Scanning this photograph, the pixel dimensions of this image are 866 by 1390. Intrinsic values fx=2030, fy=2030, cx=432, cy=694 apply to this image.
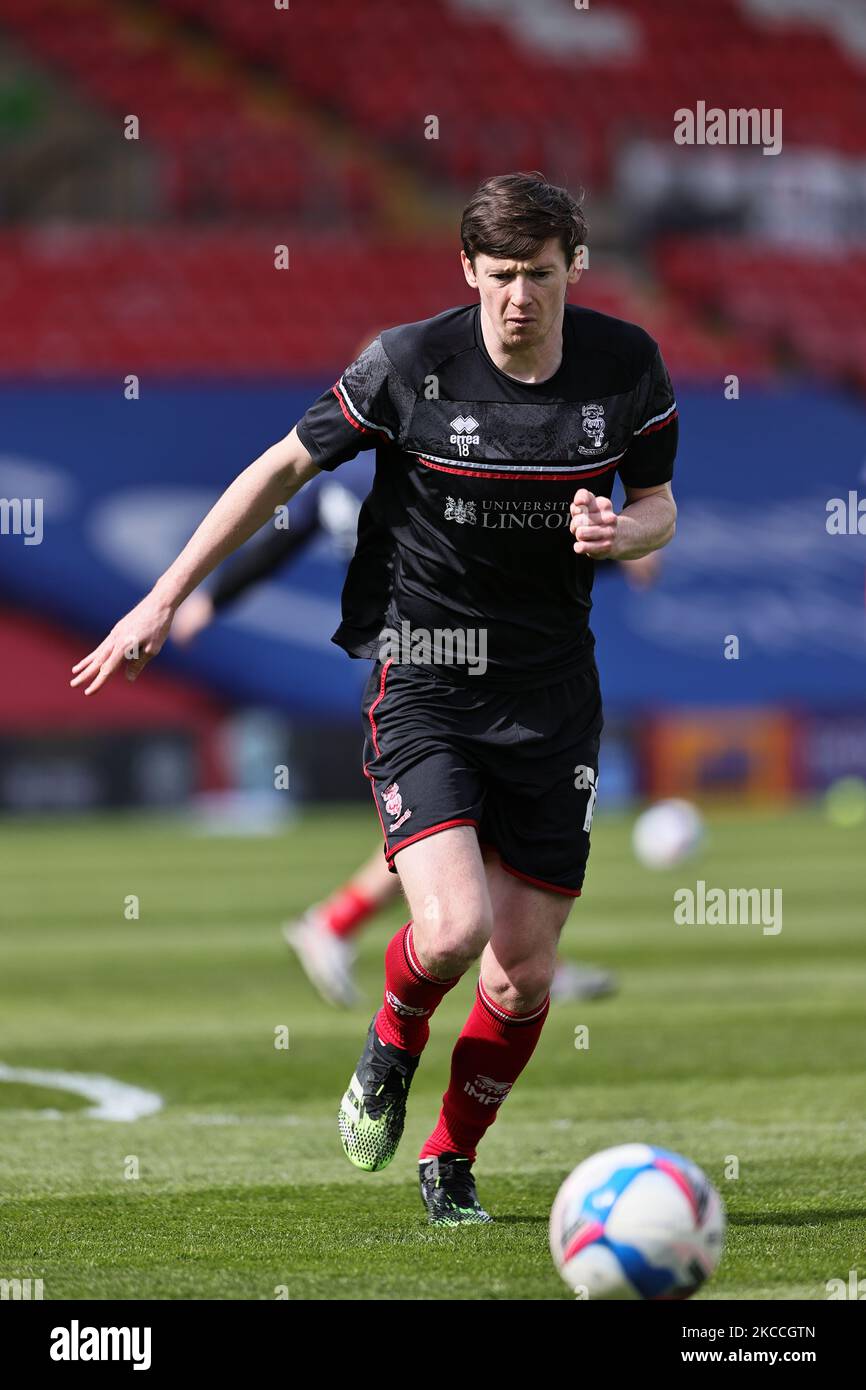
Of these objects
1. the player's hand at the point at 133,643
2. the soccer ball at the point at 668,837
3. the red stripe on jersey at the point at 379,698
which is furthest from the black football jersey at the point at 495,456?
the soccer ball at the point at 668,837

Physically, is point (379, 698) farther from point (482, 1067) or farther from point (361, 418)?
point (482, 1067)

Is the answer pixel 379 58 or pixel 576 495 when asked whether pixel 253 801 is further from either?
pixel 576 495

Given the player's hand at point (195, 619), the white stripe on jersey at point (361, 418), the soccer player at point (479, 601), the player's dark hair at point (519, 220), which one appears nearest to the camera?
the player's dark hair at point (519, 220)

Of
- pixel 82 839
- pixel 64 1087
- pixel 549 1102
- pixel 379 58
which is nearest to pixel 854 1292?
pixel 549 1102

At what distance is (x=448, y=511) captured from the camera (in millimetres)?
5078

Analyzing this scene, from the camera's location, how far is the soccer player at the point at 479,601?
4.91 meters

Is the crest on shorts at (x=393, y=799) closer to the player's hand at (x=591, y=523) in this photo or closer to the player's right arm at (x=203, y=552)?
the player's right arm at (x=203, y=552)

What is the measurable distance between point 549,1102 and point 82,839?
11575 mm

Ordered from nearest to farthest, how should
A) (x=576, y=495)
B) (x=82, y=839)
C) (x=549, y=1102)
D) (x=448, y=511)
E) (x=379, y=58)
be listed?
(x=576, y=495), (x=448, y=511), (x=549, y=1102), (x=82, y=839), (x=379, y=58)

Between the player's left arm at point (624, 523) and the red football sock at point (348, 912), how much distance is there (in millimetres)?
4143

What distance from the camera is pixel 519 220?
477cm

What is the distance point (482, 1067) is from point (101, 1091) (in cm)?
233

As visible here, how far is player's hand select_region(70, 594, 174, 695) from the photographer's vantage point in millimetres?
4844

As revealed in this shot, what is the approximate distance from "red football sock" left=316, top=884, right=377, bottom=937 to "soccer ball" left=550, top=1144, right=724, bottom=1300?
4799 millimetres
